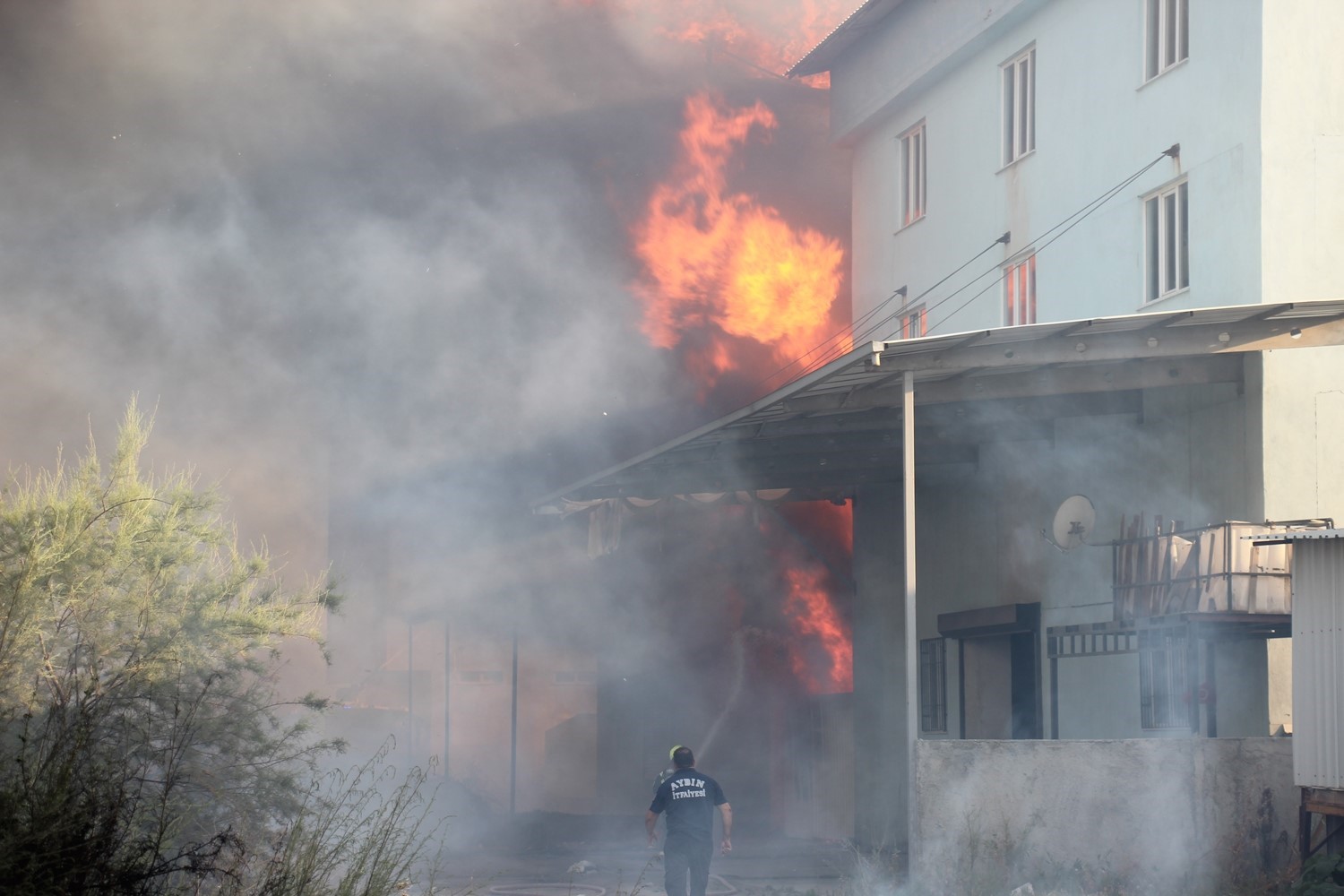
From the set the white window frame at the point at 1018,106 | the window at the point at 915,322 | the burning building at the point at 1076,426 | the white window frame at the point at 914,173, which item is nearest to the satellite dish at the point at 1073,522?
the burning building at the point at 1076,426

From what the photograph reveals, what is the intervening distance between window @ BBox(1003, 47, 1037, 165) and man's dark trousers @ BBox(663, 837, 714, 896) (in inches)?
424

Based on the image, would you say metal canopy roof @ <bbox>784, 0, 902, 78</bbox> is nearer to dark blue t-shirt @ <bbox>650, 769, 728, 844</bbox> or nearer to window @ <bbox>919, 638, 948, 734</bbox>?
window @ <bbox>919, 638, 948, 734</bbox>

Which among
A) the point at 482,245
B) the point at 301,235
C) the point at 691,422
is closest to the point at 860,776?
the point at 691,422

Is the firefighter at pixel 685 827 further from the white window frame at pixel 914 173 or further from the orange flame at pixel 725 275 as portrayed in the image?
the orange flame at pixel 725 275

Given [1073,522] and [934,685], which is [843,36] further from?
[1073,522]

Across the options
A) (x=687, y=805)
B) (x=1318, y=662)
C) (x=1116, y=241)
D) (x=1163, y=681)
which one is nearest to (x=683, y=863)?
(x=687, y=805)

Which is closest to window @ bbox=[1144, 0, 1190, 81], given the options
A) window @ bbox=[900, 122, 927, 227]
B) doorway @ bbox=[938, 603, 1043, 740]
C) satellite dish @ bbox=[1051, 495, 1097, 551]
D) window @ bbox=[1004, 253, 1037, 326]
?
window @ bbox=[1004, 253, 1037, 326]

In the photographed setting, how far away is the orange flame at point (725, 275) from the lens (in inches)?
1033

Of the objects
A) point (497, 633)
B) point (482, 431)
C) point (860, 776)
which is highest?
point (482, 431)

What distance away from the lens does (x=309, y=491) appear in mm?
24828

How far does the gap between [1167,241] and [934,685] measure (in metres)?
7.10

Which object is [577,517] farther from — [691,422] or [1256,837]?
[1256,837]

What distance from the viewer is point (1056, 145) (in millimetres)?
17172

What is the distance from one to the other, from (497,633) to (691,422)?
545cm
